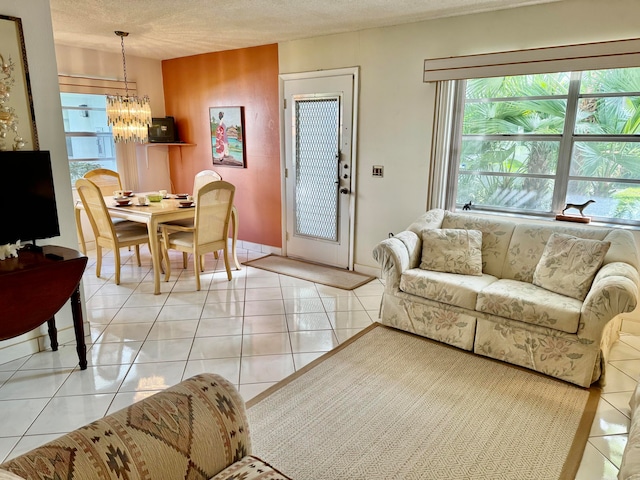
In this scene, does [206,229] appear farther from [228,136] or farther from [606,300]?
[606,300]

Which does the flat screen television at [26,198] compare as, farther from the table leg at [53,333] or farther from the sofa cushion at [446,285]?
the sofa cushion at [446,285]

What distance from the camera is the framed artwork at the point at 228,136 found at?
5.19 metres

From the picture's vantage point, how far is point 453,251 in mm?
3156

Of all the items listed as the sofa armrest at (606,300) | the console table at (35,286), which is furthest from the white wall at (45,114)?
the sofa armrest at (606,300)

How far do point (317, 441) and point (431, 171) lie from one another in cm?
257

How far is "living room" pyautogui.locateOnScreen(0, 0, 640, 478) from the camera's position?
2.79 metres

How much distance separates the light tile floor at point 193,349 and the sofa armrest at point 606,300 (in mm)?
392

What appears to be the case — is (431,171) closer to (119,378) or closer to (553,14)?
(553,14)

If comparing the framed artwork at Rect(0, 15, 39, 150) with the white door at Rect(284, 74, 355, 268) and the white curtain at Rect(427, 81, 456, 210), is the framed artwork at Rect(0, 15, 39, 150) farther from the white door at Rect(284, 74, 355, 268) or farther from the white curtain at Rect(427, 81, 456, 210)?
the white curtain at Rect(427, 81, 456, 210)

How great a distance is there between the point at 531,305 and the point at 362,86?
2547 mm

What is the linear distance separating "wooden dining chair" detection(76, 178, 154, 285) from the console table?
1391 mm

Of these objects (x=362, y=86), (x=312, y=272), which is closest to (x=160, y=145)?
(x=312, y=272)

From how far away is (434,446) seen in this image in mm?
1999

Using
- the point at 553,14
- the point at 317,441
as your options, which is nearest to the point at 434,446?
the point at 317,441
